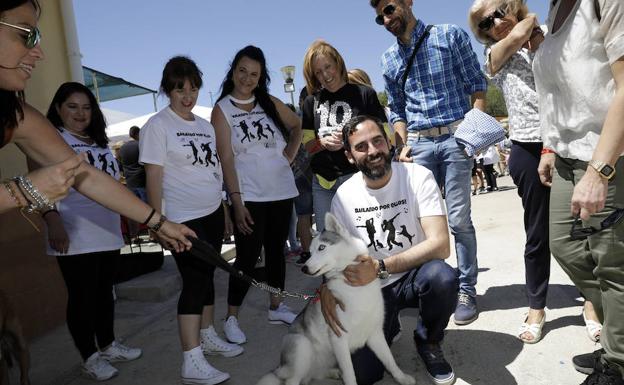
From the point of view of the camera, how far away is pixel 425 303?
2.58 m

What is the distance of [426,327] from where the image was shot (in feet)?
8.73

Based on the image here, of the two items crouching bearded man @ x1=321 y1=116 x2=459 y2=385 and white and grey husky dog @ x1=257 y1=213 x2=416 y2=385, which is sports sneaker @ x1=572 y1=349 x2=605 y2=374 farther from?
white and grey husky dog @ x1=257 y1=213 x2=416 y2=385

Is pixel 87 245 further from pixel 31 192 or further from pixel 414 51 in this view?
pixel 414 51

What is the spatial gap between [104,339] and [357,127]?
2.38 meters

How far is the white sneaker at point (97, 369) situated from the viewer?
299 cm

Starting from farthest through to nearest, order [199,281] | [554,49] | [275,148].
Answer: [275,148]
[199,281]
[554,49]

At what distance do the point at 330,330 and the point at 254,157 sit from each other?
1.53 metres

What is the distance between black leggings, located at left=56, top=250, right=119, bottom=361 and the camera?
2.95 metres

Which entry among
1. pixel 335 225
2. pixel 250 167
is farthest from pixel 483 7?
pixel 250 167

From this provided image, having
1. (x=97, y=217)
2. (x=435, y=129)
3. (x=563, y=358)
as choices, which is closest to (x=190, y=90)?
(x=97, y=217)

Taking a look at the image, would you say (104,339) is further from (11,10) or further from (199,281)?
(11,10)

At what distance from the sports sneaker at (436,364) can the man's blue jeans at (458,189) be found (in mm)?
910

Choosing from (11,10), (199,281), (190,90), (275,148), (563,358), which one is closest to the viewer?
(11,10)

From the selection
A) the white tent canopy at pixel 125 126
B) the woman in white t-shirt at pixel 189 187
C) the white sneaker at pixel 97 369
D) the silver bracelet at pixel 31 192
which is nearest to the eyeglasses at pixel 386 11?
the woman in white t-shirt at pixel 189 187
